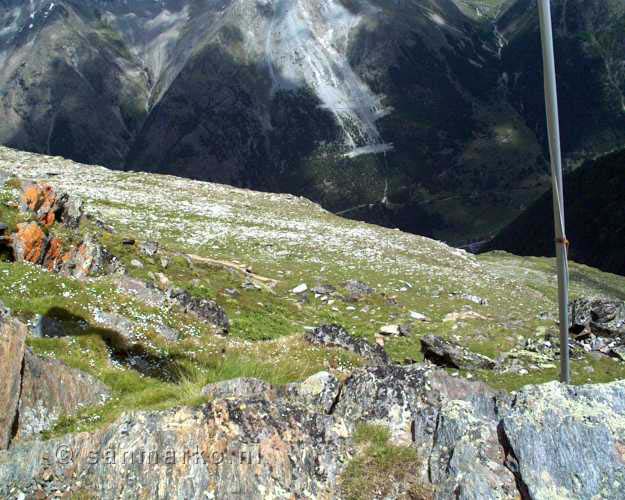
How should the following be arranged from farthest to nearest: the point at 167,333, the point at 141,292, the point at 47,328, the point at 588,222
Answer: the point at 588,222 → the point at 141,292 → the point at 167,333 → the point at 47,328

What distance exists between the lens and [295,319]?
2795cm

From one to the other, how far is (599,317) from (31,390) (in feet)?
80.8

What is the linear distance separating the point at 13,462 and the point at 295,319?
66.5ft

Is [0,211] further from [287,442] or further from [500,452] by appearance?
[500,452]

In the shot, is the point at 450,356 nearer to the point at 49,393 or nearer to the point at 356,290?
the point at 356,290

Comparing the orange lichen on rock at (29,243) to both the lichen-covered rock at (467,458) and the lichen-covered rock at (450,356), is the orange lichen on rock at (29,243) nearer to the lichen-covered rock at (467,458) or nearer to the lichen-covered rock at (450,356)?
the lichen-covered rock at (450,356)

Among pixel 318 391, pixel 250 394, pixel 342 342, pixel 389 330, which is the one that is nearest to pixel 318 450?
pixel 250 394

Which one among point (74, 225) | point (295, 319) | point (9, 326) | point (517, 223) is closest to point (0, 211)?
point (74, 225)

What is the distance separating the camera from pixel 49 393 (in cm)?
1028

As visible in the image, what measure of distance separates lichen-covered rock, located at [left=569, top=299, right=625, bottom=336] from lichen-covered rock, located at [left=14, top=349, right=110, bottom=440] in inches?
882

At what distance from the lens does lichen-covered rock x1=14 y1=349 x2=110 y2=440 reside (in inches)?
379

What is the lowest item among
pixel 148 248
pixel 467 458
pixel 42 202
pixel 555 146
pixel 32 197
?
pixel 148 248

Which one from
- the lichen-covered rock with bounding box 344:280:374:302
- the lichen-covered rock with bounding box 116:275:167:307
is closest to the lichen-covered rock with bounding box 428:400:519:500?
the lichen-covered rock with bounding box 116:275:167:307

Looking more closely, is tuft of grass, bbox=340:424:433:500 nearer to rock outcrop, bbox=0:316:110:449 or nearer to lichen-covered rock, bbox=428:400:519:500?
lichen-covered rock, bbox=428:400:519:500
